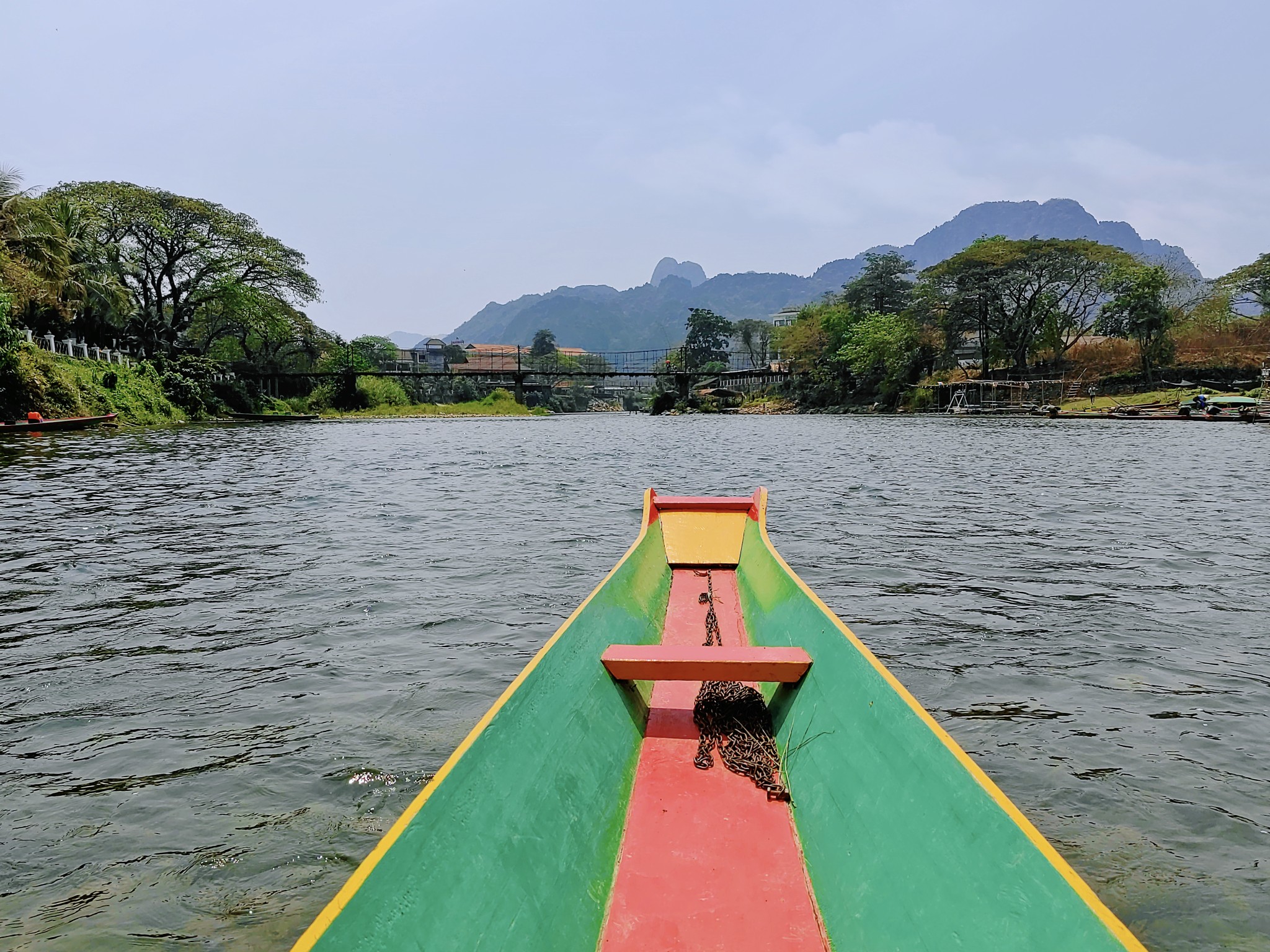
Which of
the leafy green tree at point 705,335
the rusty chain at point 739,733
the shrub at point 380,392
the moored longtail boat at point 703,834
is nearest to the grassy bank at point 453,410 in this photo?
the shrub at point 380,392

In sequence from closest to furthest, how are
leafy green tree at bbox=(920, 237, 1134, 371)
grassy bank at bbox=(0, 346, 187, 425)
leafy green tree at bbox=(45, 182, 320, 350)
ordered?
grassy bank at bbox=(0, 346, 187, 425)
leafy green tree at bbox=(45, 182, 320, 350)
leafy green tree at bbox=(920, 237, 1134, 371)

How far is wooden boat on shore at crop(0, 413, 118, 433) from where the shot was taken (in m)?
26.9

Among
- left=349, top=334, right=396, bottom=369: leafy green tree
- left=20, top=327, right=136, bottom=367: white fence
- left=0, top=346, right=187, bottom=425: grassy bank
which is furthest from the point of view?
left=349, top=334, right=396, bottom=369: leafy green tree

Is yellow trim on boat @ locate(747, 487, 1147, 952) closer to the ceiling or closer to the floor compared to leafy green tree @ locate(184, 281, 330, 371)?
closer to the floor

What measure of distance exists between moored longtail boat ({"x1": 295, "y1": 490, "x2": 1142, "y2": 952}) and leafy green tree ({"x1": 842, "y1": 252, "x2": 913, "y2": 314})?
80.1 metres

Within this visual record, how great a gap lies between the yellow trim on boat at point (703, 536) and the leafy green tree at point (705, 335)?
427ft

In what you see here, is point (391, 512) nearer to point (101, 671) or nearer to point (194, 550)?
point (194, 550)

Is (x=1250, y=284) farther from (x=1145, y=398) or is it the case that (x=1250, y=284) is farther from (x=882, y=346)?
(x=882, y=346)

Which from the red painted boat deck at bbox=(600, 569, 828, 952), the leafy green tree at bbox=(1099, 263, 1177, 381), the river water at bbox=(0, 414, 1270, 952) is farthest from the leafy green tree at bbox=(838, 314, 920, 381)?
the red painted boat deck at bbox=(600, 569, 828, 952)

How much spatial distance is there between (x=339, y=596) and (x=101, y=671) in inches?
95.8

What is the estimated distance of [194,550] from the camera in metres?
10.2

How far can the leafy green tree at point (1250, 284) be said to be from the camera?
5194 cm

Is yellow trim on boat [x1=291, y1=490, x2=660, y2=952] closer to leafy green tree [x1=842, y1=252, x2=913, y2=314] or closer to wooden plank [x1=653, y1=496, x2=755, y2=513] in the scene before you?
wooden plank [x1=653, y1=496, x2=755, y2=513]

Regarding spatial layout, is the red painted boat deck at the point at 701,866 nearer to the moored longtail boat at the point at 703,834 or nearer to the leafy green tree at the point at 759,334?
the moored longtail boat at the point at 703,834
